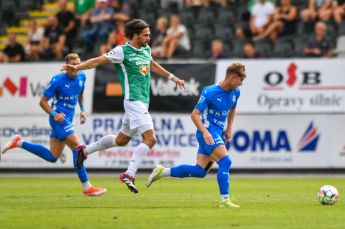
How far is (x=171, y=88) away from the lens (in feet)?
75.4

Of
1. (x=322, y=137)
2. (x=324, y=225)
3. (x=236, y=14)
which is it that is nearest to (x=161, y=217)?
(x=324, y=225)

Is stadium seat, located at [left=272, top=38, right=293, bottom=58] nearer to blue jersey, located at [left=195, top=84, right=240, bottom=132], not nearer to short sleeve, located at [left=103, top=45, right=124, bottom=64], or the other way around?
short sleeve, located at [left=103, top=45, right=124, bottom=64]

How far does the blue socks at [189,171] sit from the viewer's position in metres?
13.2

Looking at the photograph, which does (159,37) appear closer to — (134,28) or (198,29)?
(198,29)

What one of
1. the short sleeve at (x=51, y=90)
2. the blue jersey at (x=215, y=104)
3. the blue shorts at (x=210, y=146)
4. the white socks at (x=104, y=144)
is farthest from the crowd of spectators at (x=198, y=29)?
the blue shorts at (x=210, y=146)

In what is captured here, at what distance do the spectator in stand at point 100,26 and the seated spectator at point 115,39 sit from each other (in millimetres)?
524

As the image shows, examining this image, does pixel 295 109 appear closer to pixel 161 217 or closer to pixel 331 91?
pixel 331 91

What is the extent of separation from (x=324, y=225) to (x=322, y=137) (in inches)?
459

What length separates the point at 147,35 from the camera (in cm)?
1391

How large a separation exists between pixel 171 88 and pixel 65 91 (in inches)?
292

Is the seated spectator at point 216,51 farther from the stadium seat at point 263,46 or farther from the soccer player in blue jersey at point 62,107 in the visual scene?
the soccer player in blue jersey at point 62,107

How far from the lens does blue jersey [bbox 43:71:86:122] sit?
15.7 metres

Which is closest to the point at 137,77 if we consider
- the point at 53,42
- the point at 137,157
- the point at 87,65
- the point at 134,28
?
the point at 134,28

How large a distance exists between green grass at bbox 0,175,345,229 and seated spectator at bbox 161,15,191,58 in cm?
607
